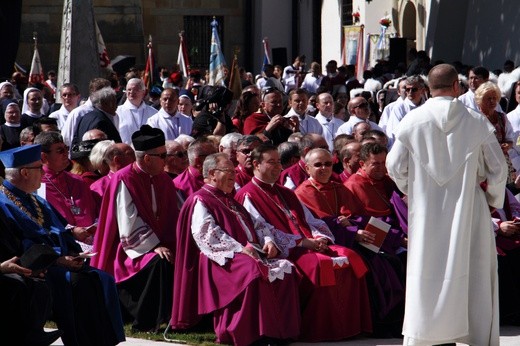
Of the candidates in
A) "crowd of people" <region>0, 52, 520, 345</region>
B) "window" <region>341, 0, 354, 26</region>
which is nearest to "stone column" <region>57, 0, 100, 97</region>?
"crowd of people" <region>0, 52, 520, 345</region>

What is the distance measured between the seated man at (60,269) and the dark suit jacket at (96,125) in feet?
13.9

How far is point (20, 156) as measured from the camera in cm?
870

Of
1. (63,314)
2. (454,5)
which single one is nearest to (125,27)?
(454,5)

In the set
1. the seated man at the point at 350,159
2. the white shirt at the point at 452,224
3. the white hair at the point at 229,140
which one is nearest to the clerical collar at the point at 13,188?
the white shirt at the point at 452,224

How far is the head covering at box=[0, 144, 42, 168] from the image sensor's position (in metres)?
8.68

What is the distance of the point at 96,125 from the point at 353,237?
3655 millimetres

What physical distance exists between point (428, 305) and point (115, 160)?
3.48 meters

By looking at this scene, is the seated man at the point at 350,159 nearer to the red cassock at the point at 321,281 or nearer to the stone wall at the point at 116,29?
the red cassock at the point at 321,281

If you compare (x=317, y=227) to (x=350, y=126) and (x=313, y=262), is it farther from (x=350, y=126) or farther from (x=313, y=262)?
(x=350, y=126)

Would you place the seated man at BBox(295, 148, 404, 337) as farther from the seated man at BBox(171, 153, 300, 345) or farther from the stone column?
the stone column

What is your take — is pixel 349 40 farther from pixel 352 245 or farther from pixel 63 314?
pixel 63 314

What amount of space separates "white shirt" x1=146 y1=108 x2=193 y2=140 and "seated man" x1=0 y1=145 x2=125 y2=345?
617 cm

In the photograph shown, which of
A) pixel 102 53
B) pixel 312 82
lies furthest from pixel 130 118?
pixel 312 82

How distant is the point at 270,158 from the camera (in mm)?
10344
